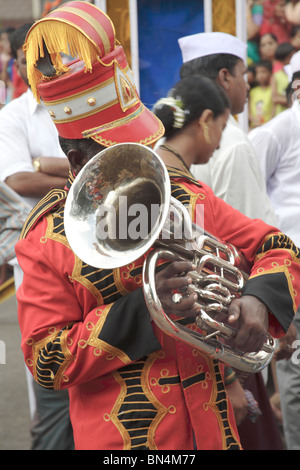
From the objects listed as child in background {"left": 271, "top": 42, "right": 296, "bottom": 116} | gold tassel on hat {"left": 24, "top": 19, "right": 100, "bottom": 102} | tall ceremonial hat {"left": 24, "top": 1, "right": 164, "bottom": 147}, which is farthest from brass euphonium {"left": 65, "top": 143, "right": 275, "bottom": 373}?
child in background {"left": 271, "top": 42, "right": 296, "bottom": 116}

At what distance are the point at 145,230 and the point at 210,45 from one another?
257 centimetres

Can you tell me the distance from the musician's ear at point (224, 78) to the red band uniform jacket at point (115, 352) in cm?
205

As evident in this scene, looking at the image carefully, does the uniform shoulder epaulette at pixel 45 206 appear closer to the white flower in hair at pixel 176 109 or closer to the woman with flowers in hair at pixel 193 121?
the woman with flowers in hair at pixel 193 121

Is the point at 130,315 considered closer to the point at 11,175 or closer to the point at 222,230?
the point at 222,230

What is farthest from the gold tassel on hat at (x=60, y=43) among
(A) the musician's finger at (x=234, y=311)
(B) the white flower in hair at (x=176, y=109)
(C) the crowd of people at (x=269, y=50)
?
(C) the crowd of people at (x=269, y=50)

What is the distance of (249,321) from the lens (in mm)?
2084

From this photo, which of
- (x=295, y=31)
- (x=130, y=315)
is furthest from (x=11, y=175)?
(x=295, y=31)

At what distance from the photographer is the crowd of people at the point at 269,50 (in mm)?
9266

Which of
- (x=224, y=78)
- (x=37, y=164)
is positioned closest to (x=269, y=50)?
(x=224, y=78)

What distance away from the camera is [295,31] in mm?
9375

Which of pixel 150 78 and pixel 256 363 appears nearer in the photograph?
pixel 256 363

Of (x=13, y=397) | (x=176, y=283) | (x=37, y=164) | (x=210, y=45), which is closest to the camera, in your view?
(x=176, y=283)

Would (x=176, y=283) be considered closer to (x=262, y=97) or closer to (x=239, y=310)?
(x=239, y=310)

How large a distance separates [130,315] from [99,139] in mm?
506
